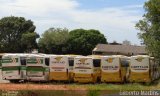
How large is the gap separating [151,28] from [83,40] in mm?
62701

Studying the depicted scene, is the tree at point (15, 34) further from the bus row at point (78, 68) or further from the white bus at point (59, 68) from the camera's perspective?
the white bus at point (59, 68)

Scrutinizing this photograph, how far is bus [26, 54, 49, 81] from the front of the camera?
39.3 meters

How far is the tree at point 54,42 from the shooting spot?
359 feet

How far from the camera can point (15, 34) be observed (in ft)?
372

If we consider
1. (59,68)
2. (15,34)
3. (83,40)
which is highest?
(15,34)

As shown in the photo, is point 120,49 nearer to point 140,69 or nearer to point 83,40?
point 83,40

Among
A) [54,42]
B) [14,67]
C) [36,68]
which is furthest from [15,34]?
[36,68]

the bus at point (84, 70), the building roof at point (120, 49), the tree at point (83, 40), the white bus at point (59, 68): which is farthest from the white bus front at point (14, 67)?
the building roof at point (120, 49)

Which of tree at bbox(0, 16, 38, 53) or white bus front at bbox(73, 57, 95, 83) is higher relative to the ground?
tree at bbox(0, 16, 38, 53)

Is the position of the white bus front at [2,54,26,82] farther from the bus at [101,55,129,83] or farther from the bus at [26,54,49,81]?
the bus at [101,55,129,83]

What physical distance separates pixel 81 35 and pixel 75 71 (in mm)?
76670

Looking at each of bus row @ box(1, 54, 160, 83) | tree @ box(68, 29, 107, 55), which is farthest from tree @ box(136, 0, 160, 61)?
tree @ box(68, 29, 107, 55)

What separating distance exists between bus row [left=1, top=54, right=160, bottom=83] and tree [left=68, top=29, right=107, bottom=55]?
216 ft

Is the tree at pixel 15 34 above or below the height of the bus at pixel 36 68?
above
